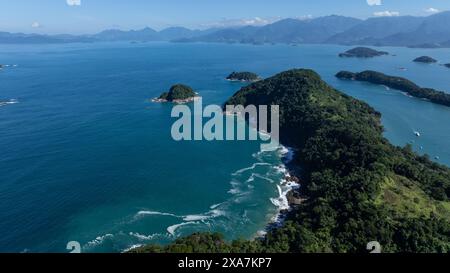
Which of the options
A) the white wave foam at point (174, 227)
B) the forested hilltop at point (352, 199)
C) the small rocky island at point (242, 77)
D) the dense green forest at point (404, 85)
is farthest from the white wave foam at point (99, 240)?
the small rocky island at point (242, 77)

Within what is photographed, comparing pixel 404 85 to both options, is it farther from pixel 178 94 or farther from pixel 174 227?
pixel 174 227

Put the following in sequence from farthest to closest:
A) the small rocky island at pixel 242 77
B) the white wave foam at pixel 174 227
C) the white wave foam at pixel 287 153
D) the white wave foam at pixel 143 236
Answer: the small rocky island at pixel 242 77, the white wave foam at pixel 287 153, the white wave foam at pixel 174 227, the white wave foam at pixel 143 236

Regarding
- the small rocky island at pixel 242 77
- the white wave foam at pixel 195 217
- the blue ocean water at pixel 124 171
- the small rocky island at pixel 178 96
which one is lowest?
the white wave foam at pixel 195 217

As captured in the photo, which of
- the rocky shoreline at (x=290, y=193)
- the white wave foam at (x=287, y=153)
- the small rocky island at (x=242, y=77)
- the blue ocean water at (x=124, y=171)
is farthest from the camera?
the small rocky island at (x=242, y=77)

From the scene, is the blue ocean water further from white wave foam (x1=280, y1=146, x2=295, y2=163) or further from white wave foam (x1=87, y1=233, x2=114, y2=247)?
white wave foam (x1=280, y1=146, x2=295, y2=163)

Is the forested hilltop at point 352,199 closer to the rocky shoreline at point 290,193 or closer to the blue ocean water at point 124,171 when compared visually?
the rocky shoreline at point 290,193
